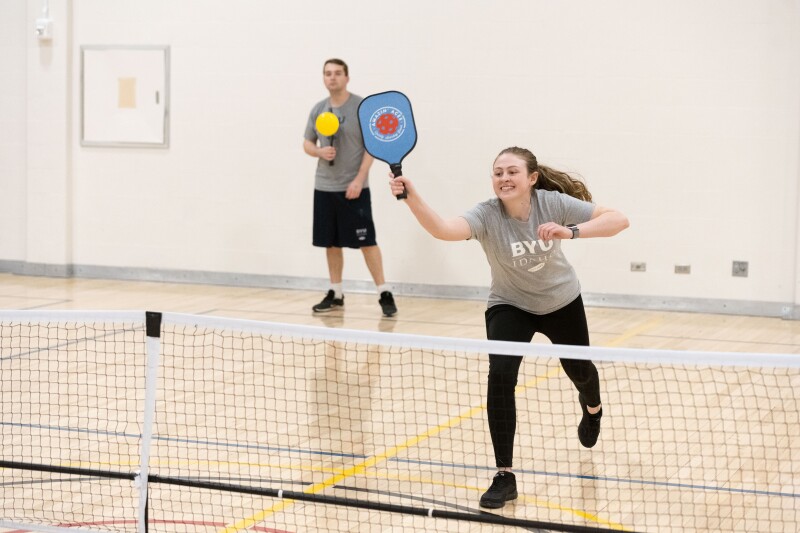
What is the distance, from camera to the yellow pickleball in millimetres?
10125

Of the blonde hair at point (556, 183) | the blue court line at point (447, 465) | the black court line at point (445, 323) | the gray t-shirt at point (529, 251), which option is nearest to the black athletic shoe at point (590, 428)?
the blue court line at point (447, 465)

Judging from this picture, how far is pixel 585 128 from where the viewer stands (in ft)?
36.7

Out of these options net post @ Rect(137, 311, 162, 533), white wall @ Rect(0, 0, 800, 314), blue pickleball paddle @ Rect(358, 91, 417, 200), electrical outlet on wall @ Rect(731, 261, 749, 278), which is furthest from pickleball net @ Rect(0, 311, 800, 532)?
white wall @ Rect(0, 0, 800, 314)

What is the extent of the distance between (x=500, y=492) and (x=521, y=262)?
1093 millimetres

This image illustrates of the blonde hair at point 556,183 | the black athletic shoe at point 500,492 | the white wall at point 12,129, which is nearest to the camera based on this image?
the black athletic shoe at point 500,492

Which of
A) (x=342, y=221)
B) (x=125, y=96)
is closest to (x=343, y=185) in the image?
(x=342, y=221)

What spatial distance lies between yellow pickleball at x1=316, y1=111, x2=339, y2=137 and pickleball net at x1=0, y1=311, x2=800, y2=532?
8.23 ft

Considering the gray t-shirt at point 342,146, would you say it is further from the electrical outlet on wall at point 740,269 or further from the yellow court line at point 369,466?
the electrical outlet on wall at point 740,269

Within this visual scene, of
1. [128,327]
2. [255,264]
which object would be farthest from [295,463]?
[255,264]

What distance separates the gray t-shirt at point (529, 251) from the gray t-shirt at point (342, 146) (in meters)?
5.19

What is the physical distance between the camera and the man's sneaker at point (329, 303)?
34.6 feet

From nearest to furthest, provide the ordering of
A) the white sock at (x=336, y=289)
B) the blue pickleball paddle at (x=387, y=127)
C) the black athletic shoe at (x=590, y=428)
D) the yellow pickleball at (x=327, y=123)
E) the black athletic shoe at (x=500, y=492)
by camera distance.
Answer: the black athletic shoe at (x=500, y=492)
the blue pickleball paddle at (x=387, y=127)
the black athletic shoe at (x=590, y=428)
the yellow pickleball at (x=327, y=123)
the white sock at (x=336, y=289)

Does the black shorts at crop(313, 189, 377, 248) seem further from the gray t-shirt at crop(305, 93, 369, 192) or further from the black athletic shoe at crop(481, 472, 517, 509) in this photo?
the black athletic shoe at crop(481, 472, 517, 509)

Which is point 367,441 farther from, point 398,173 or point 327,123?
point 327,123
